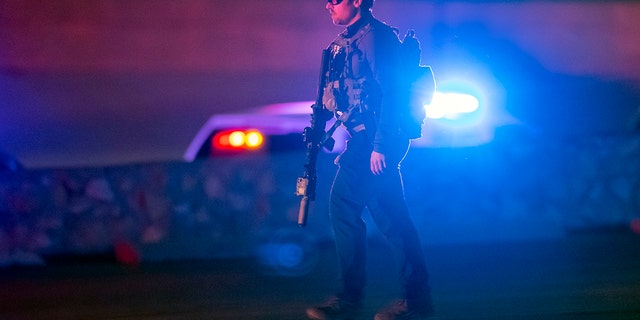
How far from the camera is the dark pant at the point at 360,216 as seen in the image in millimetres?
5520

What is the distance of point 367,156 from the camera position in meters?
5.56

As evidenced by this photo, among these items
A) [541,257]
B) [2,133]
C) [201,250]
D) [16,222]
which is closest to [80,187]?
[16,222]

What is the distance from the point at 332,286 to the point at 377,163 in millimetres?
1810

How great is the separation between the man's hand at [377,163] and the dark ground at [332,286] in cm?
102

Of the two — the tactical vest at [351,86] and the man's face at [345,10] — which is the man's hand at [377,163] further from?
the man's face at [345,10]

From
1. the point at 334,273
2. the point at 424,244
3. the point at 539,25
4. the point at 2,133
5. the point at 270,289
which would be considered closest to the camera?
the point at 270,289

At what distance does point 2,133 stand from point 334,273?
12.9 m

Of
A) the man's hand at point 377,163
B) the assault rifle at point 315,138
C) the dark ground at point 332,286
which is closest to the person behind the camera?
the man's hand at point 377,163

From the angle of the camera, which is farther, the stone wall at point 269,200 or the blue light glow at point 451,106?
the blue light glow at point 451,106

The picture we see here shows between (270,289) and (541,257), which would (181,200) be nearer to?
(270,289)

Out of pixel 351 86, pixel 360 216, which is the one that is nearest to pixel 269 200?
pixel 360 216

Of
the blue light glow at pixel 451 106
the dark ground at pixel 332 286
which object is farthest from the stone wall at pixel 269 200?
the blue light glow at pixel 451 106

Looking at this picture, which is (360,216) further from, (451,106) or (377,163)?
(451,106)

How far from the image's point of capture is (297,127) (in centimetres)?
903
